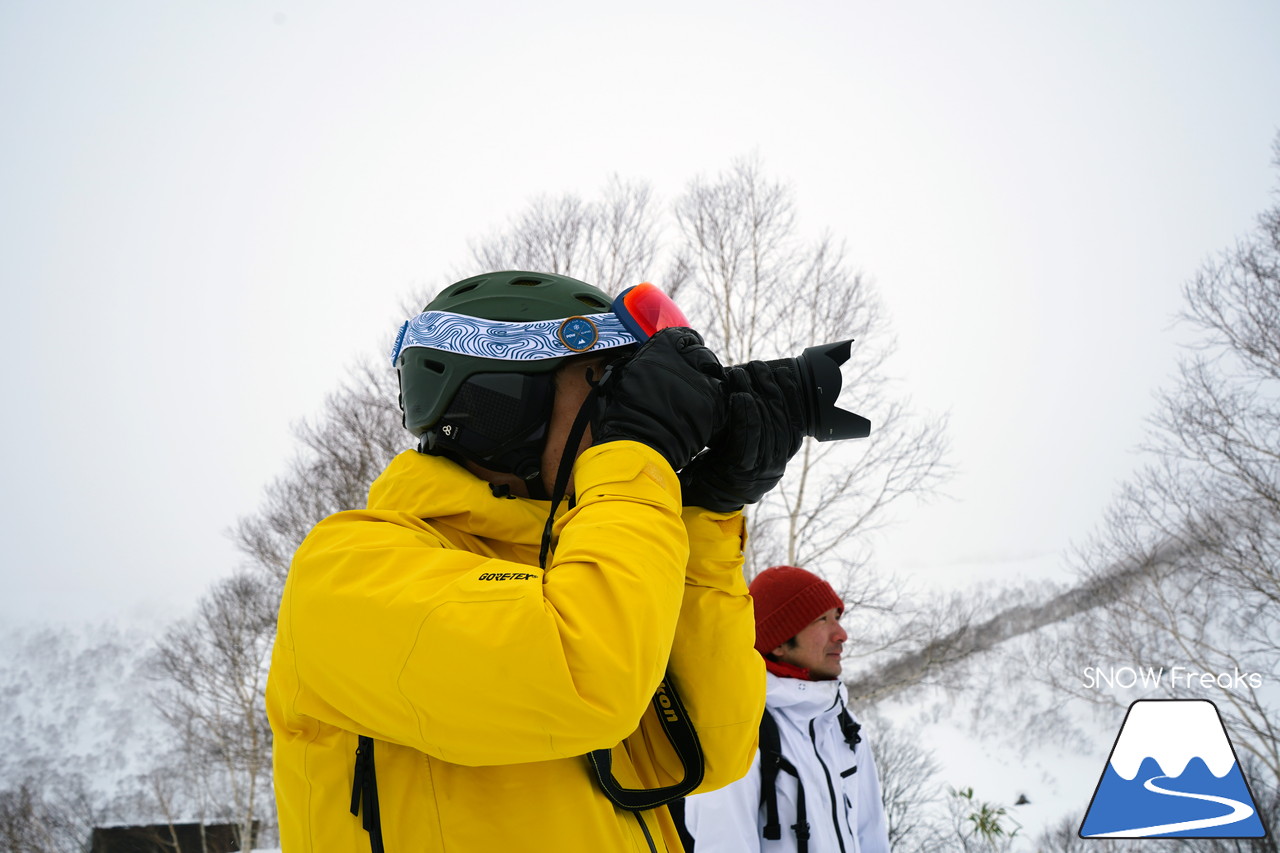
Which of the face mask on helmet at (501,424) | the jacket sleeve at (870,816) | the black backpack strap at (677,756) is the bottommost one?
the jacket sleeve at (870,816)

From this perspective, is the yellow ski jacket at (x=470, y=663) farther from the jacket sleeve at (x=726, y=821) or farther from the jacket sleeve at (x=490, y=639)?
the jacket sleeve at (x=726, y=821)

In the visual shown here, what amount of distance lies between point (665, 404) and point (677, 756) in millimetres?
649

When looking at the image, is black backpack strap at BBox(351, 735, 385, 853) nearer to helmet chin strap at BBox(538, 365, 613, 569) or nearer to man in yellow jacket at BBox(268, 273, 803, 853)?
man in yellow jacket at BBox(268, 273, 803, 853)

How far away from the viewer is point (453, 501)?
1.12m

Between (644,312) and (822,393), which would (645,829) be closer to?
(822,393)

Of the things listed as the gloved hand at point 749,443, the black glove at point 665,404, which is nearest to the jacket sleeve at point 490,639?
the black glove at point 665,404

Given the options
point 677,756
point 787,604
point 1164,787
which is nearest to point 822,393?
point 677,756

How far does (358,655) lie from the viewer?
85cm

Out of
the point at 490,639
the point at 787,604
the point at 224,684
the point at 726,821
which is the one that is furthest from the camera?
the point at 224,684

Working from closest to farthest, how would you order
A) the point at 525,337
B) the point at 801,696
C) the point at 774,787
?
the point at 525,337
the point at 774,787
the point at 801,696

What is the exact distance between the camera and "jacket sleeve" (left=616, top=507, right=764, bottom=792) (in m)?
1.23

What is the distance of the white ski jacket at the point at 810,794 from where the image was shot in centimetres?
238

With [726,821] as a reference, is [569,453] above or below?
above

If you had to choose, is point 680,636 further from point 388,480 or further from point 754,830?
point 754,830
